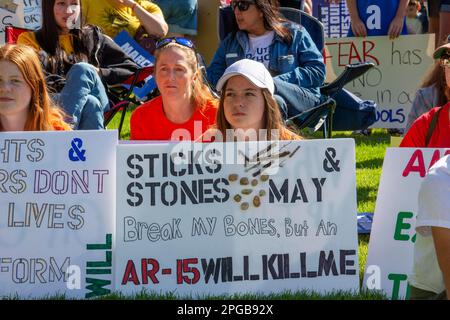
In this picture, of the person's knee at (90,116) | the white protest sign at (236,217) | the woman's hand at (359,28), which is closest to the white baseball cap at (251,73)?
the white protest sign at (236,217)

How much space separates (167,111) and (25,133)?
1354mm

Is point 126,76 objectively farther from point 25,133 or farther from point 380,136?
point 380,136

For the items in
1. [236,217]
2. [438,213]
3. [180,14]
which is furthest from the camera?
[180,14]

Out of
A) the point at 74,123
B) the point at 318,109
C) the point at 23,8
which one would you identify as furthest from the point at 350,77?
the point at 23,8

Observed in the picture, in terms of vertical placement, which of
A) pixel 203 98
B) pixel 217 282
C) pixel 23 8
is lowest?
pixel 217 282

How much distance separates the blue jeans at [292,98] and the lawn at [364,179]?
31.9 inches

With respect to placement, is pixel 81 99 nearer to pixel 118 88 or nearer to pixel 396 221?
pixel 118 88

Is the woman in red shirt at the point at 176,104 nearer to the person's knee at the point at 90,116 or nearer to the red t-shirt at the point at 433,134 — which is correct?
the person's knee at the point at 90,116

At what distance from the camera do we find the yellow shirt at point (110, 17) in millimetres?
10562

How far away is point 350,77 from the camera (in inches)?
313

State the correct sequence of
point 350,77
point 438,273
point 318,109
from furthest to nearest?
point 350,77, point 318,109, point 438,273

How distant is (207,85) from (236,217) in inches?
72.5

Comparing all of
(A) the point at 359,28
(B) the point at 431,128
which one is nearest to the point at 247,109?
(B) the point at 431,128

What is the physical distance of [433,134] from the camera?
564 cm
